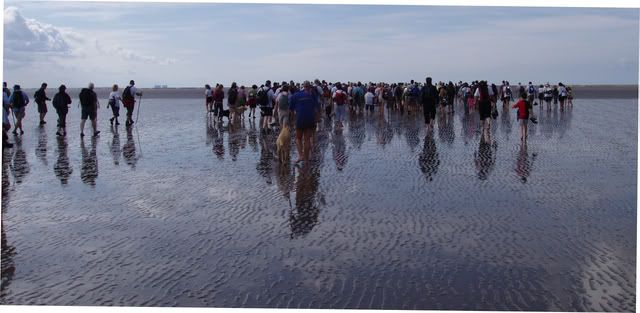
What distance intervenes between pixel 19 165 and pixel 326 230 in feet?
27.9

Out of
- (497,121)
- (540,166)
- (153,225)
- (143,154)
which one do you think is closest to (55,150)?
(143,154)

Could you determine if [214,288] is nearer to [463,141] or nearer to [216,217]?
[216,217]

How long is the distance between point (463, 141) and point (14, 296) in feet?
45.5

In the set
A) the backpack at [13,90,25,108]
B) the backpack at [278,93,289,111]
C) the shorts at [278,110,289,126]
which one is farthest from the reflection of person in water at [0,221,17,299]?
the backpack at [13,90,25,108]

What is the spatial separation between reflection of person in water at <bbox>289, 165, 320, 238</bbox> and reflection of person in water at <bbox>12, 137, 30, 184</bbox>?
488 cm

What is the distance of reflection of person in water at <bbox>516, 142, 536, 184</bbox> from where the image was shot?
39.4 feet

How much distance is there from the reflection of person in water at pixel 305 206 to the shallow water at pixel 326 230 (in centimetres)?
3

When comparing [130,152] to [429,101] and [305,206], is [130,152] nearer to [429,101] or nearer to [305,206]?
[305,206]

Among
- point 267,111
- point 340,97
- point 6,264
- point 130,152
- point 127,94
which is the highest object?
point 127,94

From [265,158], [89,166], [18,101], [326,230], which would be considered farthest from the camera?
[18,101]

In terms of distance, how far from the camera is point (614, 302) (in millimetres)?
5664

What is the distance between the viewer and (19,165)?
45.7 ft

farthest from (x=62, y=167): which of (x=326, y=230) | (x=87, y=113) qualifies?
(x=326, y=230)

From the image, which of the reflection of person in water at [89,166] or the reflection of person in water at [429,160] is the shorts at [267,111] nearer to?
the reflection of person in water at [429,160]
